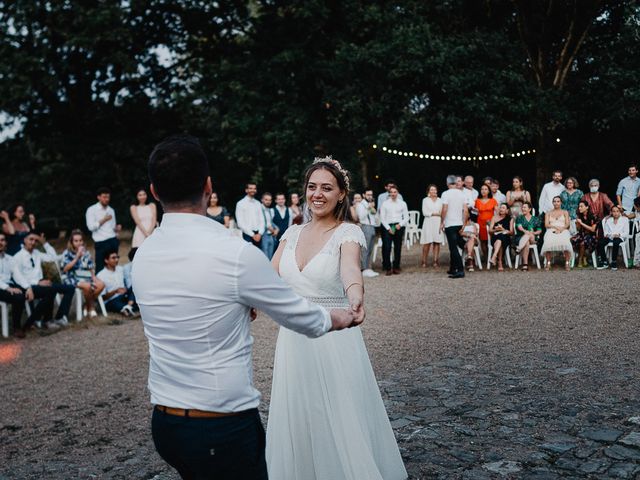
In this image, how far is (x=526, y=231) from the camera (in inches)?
505

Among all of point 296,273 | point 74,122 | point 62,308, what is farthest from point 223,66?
point 296,273

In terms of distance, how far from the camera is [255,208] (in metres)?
13.1

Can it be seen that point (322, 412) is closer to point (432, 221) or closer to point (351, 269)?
point (351, 269)

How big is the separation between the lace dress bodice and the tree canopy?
14.0m

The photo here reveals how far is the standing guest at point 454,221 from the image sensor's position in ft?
39.9

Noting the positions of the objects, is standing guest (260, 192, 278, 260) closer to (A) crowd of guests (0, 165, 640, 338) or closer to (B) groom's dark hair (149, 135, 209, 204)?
(A) crowd of guests (0, 165, 640, 338)

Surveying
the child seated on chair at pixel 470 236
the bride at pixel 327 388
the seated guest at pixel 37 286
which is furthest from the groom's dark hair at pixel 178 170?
the child seated on chair at pixel 470 236

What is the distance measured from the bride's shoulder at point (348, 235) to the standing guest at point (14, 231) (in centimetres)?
834

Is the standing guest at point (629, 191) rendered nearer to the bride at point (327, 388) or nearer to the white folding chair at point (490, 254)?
the white folding chair at point (490, 254)

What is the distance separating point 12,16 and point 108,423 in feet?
57.8

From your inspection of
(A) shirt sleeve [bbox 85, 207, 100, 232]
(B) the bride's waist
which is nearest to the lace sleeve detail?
(B) the bride's waist

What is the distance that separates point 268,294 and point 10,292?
8231 millimetres

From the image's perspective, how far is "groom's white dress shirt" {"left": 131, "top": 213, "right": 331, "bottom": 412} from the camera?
6.51 ft

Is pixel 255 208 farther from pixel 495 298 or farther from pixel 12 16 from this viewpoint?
pixel 12 16
